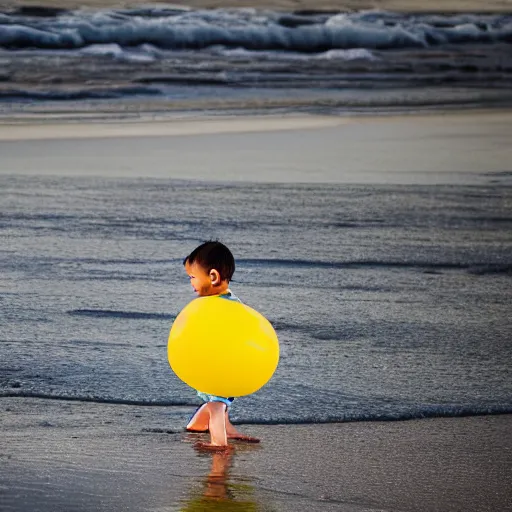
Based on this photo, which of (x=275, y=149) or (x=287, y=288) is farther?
(x=275, y=149)

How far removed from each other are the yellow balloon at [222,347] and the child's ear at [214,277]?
141 millimetres

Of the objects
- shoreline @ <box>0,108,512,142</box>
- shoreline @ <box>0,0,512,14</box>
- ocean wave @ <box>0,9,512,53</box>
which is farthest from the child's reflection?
shoreline @ <box>0,0,512,14</box>

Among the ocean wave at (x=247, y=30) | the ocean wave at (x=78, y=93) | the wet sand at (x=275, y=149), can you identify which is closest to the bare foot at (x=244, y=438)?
the wet sand at (x=275, y=149)

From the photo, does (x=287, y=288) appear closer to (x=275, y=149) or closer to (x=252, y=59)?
(x=275, y=149)

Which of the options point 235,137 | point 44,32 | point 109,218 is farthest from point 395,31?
point 109,218

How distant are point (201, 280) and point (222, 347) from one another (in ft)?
1.23

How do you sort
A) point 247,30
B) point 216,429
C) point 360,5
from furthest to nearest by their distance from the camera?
point 247,30 < point 360,5 < point 216,429

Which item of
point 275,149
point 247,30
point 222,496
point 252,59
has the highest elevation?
point 247,30

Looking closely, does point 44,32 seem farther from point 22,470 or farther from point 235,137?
point 22,470

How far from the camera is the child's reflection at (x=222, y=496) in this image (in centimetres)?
365

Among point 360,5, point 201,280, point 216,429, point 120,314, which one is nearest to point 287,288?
Result: point 120,314

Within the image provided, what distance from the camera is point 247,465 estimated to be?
4.13 m

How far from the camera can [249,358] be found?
427cm

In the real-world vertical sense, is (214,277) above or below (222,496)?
above
